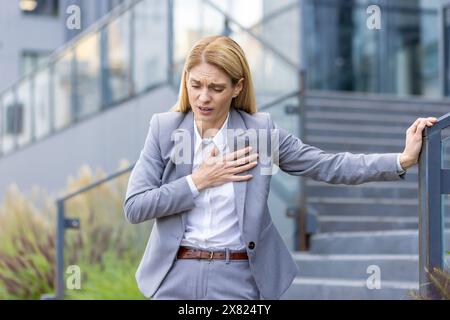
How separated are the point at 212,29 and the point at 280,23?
312cm

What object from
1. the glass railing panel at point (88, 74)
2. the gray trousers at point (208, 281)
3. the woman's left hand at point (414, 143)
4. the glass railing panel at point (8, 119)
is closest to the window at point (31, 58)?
the glass railing panel at point (8, 119)

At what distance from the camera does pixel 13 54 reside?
881 inches

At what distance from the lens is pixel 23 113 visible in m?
13.8

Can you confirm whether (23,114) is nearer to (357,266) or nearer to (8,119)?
(8,119)

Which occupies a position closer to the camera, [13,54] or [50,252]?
[50,252]

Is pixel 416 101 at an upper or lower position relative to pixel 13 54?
lower

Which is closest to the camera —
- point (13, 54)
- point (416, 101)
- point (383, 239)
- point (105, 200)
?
point (383, 239)

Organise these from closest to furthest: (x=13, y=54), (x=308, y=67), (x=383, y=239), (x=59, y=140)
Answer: (x=383, y=239) < (x=59, y=140) < (x=308, y=67) < (x=13, y=54)

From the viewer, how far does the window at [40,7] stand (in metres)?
22.4

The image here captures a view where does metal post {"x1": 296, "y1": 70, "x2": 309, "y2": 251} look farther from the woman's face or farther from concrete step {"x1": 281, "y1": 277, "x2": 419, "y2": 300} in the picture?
the woman's face

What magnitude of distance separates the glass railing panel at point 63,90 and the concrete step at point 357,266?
220 inches

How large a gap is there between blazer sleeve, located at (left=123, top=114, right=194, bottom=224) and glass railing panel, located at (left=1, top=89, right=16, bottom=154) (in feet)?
37.2
